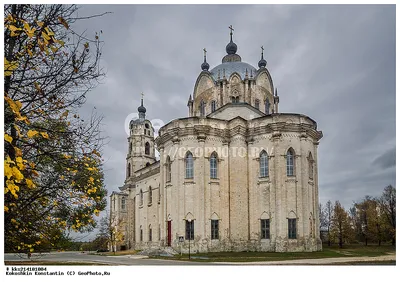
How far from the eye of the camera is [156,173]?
152 feet

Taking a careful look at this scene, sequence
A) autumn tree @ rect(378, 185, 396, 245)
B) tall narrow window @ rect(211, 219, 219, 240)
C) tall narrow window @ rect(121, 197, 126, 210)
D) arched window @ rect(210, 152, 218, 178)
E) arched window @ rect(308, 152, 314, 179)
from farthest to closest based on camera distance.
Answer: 1. tall narrow window @ rect(121, 197, 126, 210)
2. autumn tree @ rect(378, 185, 396, 245)
3. arched window @ rect(308, 152, 314, 179)
4. arched window @ rect(210, 152, 218, 178)
5. tall narrow window @ rect(211, 219, 219, 240)

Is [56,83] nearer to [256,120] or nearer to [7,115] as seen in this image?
[7,115]

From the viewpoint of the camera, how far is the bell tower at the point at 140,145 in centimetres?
5850

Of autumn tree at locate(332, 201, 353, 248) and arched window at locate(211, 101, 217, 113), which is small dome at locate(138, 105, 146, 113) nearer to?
arched window at locate(211, 101, 217, 113)

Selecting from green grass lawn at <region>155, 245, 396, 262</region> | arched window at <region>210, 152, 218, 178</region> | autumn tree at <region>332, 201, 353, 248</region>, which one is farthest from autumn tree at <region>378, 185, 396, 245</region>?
arched window at <region>210, 152, 218, 178</region>

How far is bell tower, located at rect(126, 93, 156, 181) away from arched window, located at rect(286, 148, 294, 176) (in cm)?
2757

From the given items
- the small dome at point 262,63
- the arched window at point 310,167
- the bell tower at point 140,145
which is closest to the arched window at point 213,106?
the small dome at point 262,63

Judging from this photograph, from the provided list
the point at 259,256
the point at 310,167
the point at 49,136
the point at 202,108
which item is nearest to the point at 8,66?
the point at 49,136

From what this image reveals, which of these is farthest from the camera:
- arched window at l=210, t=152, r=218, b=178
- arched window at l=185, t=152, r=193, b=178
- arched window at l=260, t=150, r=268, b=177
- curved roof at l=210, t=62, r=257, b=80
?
→ curved roof at l=210, t=62, r=257, b=80

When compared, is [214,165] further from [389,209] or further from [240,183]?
[389,209]

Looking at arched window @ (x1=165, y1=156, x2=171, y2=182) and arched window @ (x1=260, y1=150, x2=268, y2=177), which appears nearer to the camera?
arched window @ (x1=260, y1=150, x2=268, y2=177)

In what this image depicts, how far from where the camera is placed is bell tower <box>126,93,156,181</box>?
58500 mm

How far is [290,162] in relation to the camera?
114ft
